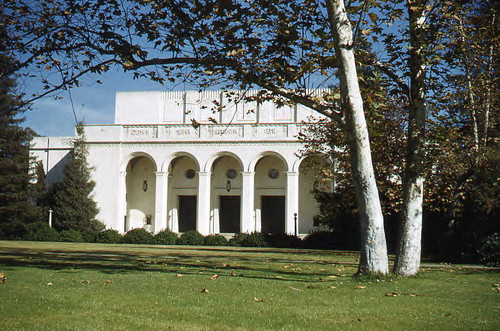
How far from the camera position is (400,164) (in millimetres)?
20453

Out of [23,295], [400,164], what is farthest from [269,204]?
[23,295]

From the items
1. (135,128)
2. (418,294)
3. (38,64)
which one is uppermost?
(135,128)

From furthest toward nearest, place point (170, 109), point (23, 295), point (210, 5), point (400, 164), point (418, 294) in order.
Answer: point (170, 109) → point (400, 164) → point (210, 5) → point (418, 294) → point (23, 295)

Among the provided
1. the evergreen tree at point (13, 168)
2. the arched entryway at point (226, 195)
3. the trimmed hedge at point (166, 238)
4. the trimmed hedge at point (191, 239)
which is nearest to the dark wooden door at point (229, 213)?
the arched entryway at point (226, 195)

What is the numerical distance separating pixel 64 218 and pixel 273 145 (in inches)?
658

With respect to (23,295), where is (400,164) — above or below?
above

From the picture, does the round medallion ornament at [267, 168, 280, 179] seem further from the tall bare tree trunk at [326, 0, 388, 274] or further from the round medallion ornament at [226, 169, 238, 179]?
the tall bare tree trunk at [326, 0, 388, 274]

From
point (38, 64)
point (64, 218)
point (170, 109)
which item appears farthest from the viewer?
point (170, 109)

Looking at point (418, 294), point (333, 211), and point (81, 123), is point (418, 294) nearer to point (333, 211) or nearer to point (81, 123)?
point (333, 211)

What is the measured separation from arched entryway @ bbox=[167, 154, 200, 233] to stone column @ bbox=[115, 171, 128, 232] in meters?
3.72

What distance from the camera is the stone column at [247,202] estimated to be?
126 feet

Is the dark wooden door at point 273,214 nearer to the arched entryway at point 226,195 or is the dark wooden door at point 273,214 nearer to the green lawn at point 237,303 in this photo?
the arched entryway at point 226,195

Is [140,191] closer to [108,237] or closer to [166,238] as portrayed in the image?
[108,237]

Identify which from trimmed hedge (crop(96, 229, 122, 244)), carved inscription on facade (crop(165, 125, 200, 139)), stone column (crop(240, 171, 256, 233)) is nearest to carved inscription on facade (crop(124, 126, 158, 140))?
carved inscription on facade (crop(165, 125, 200, 139))
